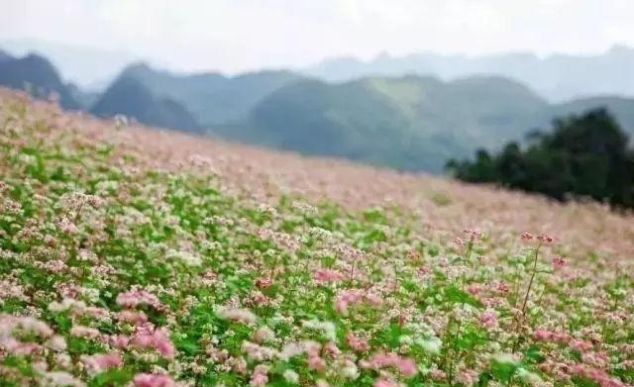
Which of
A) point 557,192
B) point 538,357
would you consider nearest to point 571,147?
point 557,192

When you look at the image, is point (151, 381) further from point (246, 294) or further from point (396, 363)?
point (246, 294)

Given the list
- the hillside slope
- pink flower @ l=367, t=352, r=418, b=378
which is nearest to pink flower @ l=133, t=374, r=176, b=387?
pink flower @ l=367, t=352, r=418, b=378

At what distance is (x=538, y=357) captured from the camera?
9.87 metres

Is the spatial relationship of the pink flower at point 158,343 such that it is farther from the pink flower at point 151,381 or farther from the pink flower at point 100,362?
the pink flower at point 151,381

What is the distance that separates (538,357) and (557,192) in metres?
36.8

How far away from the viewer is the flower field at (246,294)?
22.9 feet

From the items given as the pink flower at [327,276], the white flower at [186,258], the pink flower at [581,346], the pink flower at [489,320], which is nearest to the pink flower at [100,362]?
the white flower at [186,258]

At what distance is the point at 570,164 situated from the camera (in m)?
47.7

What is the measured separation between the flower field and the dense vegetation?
2785 centimetres

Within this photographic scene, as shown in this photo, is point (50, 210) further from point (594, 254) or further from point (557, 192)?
point (557, 192)

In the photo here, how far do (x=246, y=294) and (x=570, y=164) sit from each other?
41.4 m

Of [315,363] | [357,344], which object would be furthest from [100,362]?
[357,344]

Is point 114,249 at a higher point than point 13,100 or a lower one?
lower

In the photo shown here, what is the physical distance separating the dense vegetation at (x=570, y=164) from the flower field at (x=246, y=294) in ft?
91.4
